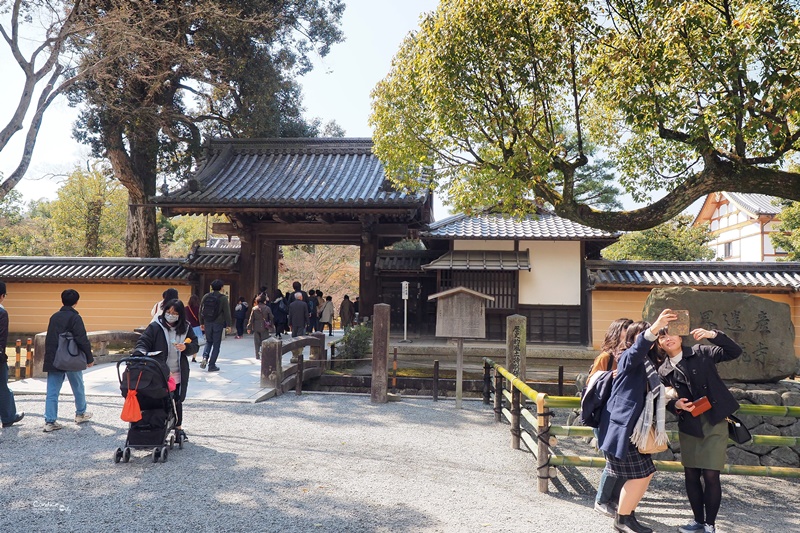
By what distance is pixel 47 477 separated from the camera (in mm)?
4648

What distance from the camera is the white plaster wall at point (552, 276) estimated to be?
637 inches

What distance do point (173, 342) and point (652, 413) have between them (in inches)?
181

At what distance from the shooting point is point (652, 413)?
Result: 361 cm

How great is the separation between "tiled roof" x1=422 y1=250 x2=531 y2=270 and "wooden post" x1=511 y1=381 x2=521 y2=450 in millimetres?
9824

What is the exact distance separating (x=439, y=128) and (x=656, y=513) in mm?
6085

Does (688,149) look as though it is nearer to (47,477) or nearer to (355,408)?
(355,408)

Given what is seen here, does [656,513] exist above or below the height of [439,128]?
below

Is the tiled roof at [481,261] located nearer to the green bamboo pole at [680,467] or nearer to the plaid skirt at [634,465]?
the green bamboo pole at [680,467]

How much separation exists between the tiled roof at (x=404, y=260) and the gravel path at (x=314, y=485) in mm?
10015

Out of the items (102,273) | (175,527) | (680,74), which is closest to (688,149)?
(680,74)


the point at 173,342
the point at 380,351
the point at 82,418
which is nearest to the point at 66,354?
the point at 82,418

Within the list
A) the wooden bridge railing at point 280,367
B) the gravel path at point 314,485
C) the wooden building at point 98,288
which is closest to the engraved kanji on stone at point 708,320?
the gravel path at point 314,485

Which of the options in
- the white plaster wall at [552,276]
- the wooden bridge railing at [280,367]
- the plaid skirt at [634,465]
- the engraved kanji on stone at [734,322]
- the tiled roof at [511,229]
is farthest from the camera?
the white plaster wall at [552,276]

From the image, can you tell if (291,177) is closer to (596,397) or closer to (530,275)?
(530,275)
